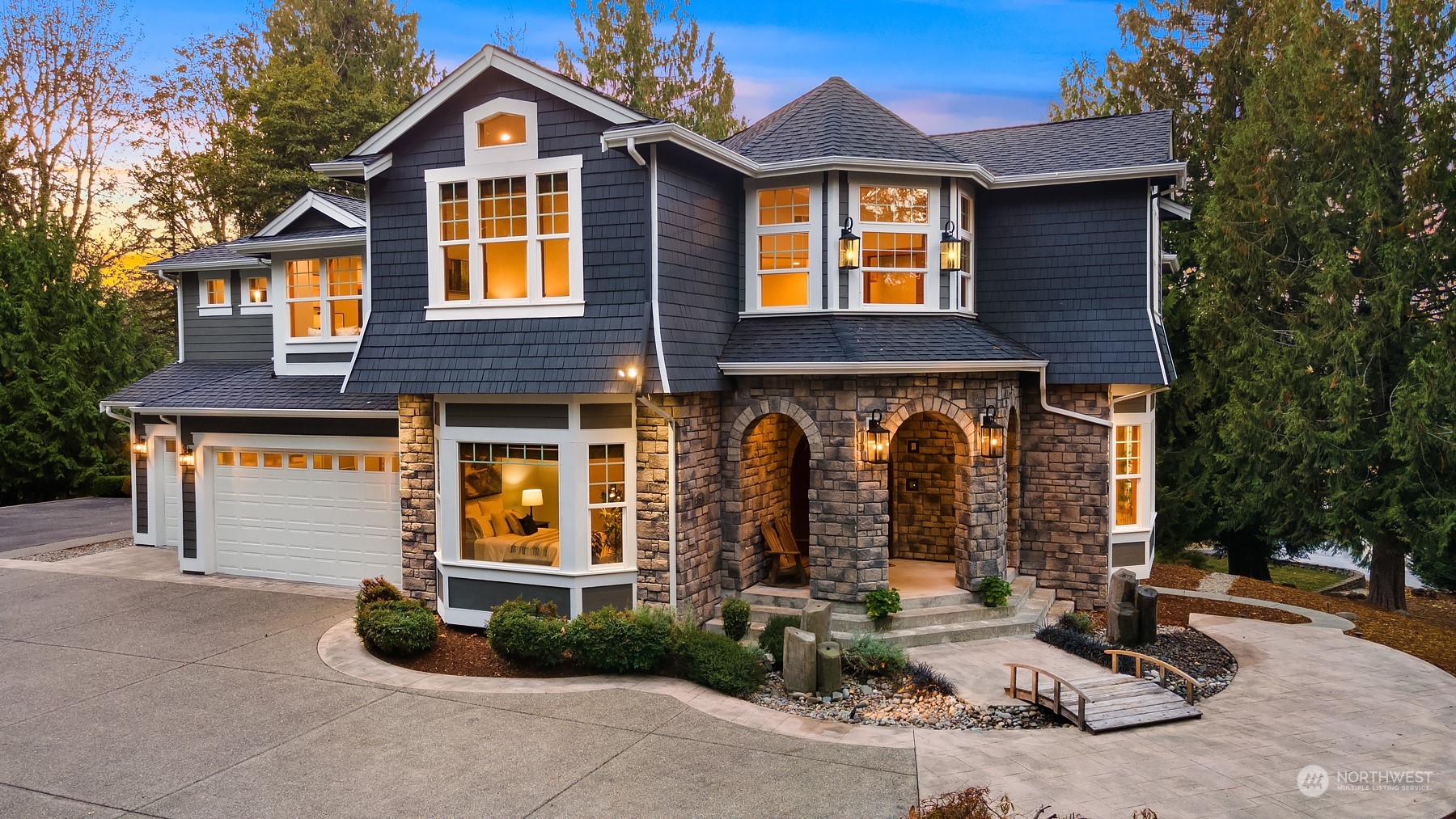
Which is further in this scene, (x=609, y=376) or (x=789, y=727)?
(x=609, y=376)

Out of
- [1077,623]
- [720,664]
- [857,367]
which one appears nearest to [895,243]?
[857,367]

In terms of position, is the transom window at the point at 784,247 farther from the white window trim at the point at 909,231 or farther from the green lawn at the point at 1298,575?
the green lawn at the point at 1298,575

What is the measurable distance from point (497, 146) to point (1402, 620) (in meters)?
14.9

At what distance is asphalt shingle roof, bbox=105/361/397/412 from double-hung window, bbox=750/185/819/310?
584 cm

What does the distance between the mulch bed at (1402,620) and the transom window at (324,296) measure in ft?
51.0

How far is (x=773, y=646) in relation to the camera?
31.6 feet

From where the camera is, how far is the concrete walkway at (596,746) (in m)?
6.43

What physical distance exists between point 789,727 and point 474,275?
662 centimetres

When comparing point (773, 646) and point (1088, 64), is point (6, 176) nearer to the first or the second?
point (773, 646)

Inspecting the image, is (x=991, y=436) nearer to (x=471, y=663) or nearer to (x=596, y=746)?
(x=596, y=746)

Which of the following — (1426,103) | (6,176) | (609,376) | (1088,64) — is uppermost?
(1088,64)

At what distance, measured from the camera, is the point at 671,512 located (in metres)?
10.4

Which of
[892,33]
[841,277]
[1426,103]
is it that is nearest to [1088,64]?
[1426,103]

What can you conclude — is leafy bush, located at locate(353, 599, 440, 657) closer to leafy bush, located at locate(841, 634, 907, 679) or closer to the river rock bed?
the river rock bed
